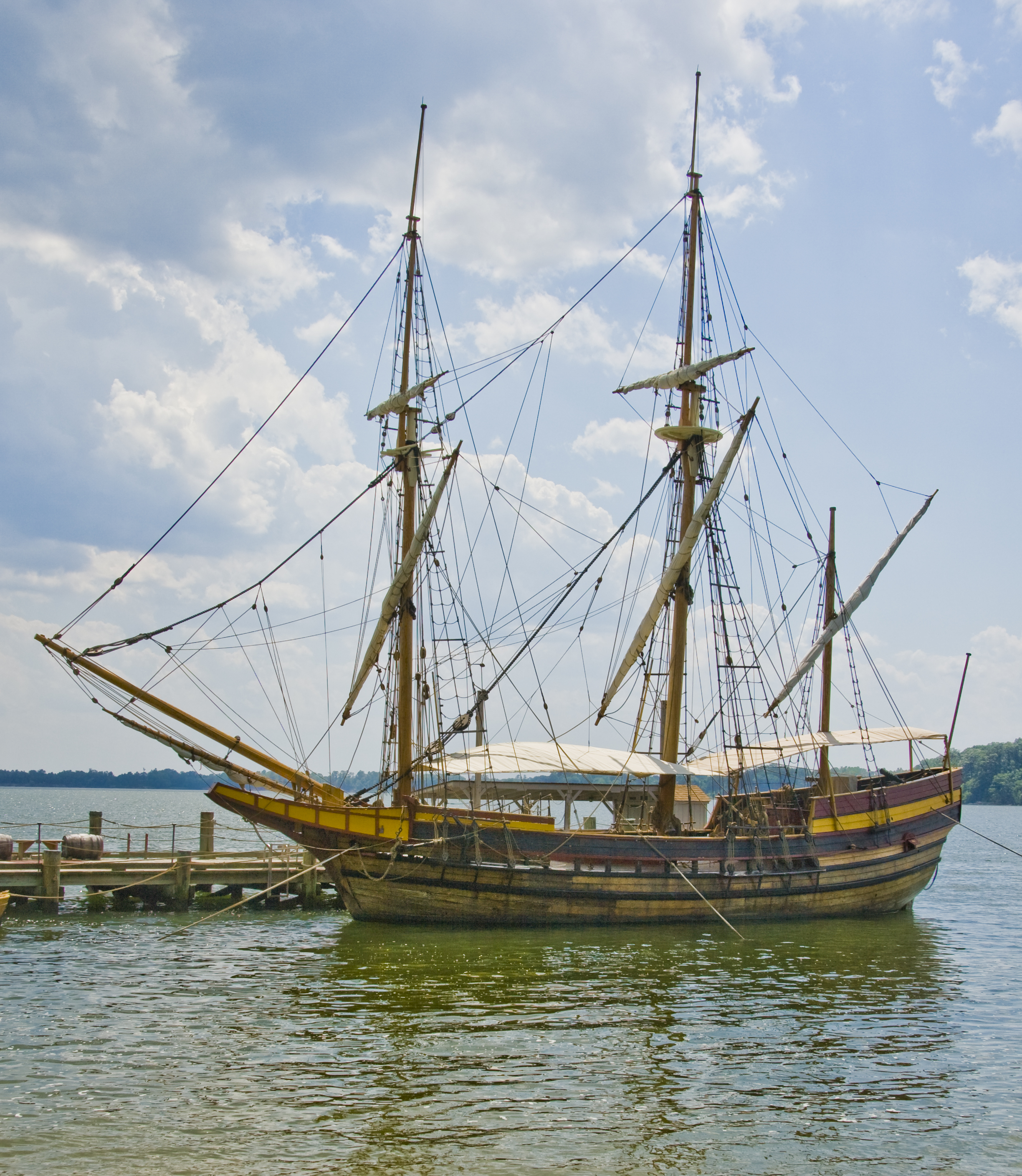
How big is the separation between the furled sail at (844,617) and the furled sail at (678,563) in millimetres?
7468

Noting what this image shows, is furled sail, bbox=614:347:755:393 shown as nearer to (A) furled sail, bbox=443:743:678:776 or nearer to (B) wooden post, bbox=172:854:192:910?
(A) furled sail, bbox=443:743:678:776

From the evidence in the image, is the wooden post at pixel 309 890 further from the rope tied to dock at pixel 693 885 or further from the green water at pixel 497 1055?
the rope tied to dock at pixel 693 885

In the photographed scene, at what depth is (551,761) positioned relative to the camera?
31609mm

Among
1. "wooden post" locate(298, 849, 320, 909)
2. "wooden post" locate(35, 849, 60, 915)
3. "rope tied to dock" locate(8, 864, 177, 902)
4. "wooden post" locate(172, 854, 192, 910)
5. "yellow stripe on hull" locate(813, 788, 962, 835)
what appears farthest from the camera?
"wooden post" locate(298, 849, 320, 909)

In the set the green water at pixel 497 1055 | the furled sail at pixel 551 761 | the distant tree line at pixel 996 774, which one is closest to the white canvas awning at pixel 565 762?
the furled sail at pixel 551 761

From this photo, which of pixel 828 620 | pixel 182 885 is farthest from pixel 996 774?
pixel 182 885

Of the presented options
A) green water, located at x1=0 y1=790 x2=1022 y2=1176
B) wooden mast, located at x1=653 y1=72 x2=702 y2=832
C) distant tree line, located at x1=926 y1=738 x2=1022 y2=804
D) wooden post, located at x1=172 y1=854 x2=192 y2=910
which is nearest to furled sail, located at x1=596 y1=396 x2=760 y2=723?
wooden mast, located at x1=653 y1=72 x2=702 y2=832

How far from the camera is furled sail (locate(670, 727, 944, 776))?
36.8 m

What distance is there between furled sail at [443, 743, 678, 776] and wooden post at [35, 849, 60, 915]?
11.4m

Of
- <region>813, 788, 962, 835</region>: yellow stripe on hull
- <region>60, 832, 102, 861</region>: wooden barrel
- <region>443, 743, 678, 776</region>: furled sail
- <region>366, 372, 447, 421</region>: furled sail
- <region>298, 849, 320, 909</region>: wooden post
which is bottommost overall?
<region>298, 849, 320, 909</region>: wooden post

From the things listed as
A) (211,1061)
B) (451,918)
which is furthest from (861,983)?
(211,1061)

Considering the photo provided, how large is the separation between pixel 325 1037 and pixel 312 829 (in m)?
12.2

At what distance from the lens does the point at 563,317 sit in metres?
34.2

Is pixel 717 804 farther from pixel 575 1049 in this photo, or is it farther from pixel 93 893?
pixel 93 893
